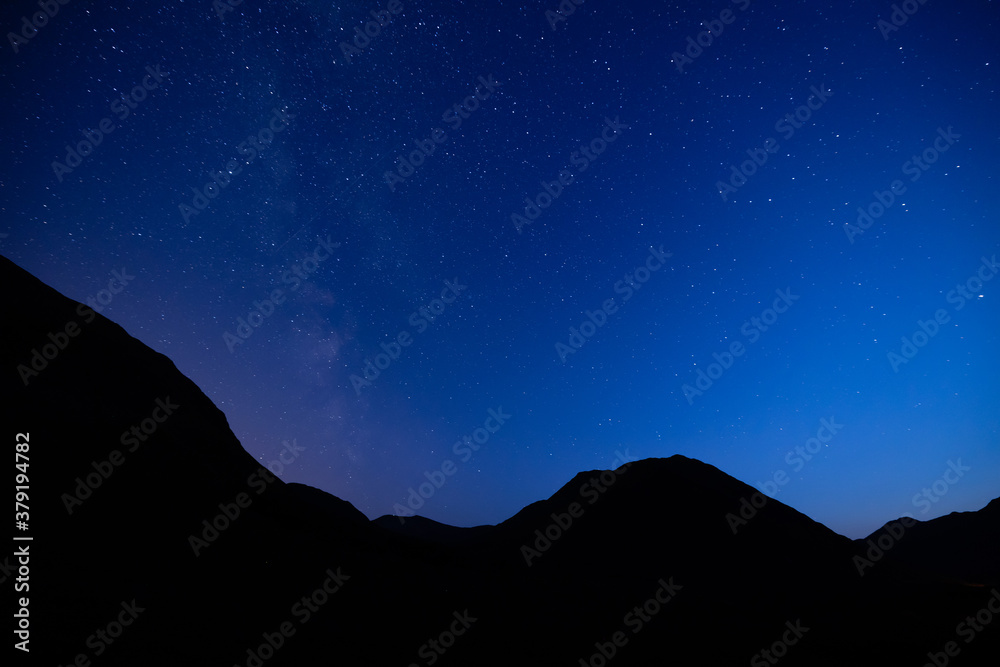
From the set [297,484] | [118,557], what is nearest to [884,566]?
[118,557]

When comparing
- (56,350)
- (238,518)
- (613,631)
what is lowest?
(56,350)

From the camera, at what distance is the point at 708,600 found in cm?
1927

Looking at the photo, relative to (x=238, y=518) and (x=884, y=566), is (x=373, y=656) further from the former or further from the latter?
(x=884, y=566)

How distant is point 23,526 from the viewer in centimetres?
1001

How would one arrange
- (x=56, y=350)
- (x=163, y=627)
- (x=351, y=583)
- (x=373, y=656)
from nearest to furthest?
1. (x=163, y=627)
2. (x=373, y=656)
3. (x=351, y=583)
4. (x=56, y=350)

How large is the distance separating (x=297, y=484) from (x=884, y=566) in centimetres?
5504

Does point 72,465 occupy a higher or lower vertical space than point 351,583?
lower

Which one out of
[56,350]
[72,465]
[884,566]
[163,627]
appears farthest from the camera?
[884,566]

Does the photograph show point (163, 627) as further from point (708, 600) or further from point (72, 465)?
point (708, 600)

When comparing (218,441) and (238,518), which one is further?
(218,441)

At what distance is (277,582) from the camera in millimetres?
13547

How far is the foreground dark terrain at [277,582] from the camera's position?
10.3 meters

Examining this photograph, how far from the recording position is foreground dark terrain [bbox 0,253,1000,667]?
1029 centimetres

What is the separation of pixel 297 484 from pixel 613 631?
44204 mm
